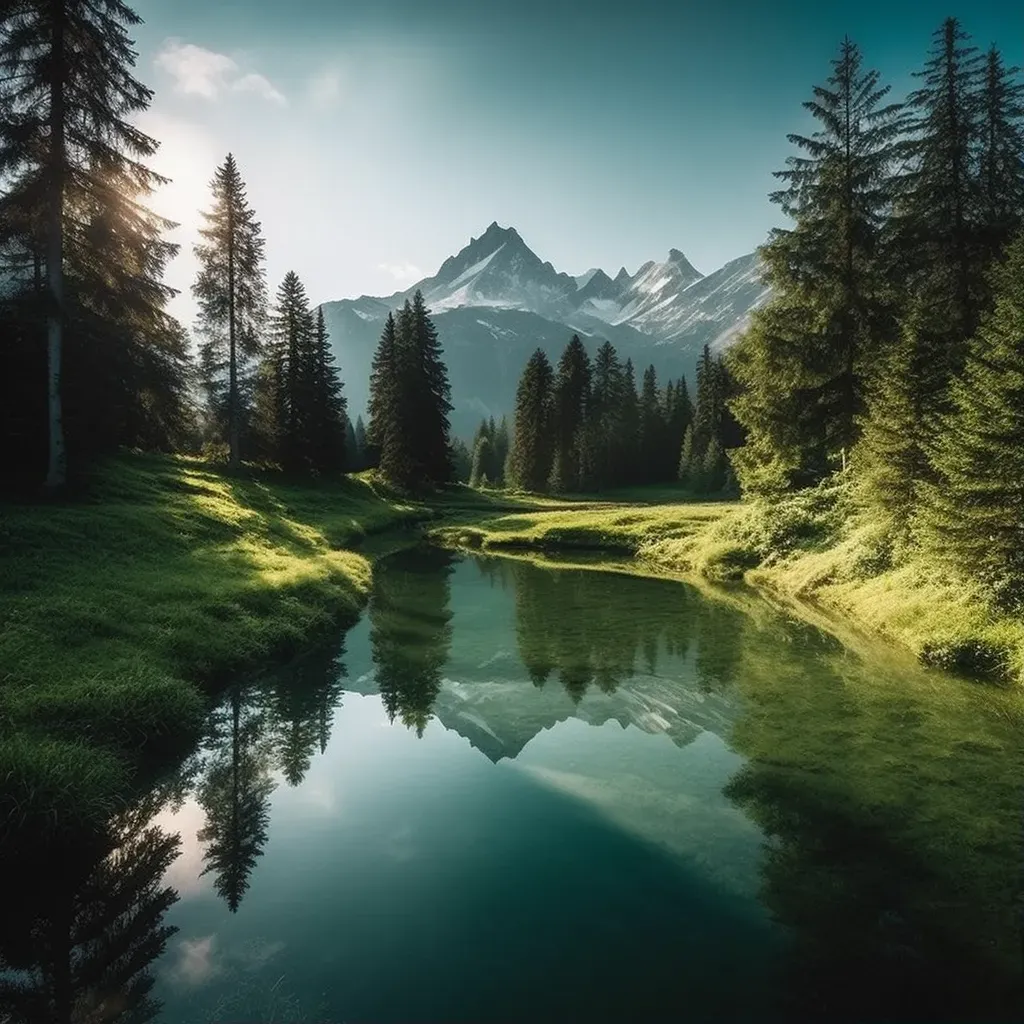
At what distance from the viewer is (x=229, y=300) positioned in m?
43.0

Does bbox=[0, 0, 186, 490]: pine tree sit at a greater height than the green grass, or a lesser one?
greater

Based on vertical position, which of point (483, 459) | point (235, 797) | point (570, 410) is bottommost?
point (235, 797)

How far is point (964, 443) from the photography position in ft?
49.5

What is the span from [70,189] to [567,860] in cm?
2479

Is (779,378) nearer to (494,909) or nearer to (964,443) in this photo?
(964,443)

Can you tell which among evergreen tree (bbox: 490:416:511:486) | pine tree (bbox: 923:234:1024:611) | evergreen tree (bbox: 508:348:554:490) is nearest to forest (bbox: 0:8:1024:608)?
pine tree (bbox: 923:234:1024:611)

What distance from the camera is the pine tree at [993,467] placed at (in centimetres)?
1405

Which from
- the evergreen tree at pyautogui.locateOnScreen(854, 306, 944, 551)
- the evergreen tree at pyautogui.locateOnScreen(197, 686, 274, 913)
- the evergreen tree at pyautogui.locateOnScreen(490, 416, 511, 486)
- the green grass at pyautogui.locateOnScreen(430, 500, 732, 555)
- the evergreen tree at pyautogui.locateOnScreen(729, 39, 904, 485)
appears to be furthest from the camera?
the evergreen tree at pyautogui.locateOnScreen(490, 416, 511, 486)

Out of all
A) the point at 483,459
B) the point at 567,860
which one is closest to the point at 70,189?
the point at 567,860

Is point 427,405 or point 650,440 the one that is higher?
point 427,405

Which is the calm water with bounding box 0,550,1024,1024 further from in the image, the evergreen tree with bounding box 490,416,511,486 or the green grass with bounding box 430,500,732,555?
the evergreen tree with bounding box 490,416,511,486

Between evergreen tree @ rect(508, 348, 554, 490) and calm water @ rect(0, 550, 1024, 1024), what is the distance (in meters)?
69.6

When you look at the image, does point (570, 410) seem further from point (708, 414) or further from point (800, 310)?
point (800, 310)

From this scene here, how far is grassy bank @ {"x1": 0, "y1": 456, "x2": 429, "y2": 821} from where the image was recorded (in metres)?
8.77
